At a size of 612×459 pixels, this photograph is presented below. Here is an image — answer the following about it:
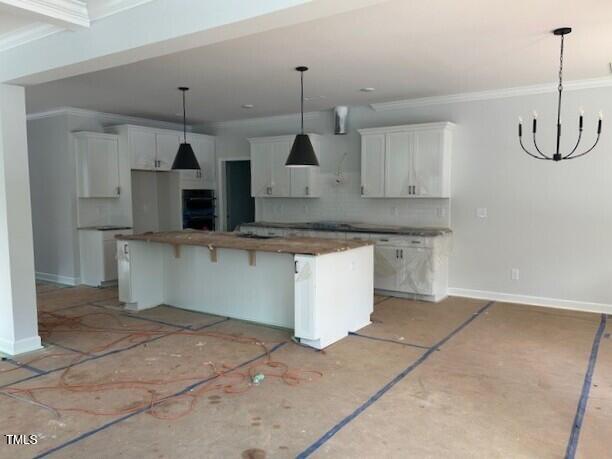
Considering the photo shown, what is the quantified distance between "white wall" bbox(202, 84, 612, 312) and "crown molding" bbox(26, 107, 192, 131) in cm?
362

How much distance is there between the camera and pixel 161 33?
115 inches

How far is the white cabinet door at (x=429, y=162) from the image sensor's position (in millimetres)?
6012

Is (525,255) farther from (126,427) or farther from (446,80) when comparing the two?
A: (126,427)

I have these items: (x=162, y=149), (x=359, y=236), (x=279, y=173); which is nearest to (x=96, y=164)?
(x=162, y=149)

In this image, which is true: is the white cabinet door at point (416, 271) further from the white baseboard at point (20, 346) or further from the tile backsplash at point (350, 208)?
the white baseboard at point (20, 346)

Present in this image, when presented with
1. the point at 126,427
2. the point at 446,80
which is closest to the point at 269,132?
the point at 446,80

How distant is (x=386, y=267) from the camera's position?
6.19 metres

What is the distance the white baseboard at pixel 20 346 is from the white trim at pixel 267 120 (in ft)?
15.8

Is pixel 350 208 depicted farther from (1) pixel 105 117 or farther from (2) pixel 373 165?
(1) pixel 105 117

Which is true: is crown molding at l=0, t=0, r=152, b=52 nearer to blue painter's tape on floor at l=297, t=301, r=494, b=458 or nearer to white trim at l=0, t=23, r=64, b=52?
white trim at l=0, t=23, r=64, b=52

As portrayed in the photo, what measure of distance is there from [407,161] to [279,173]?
210 centimetres

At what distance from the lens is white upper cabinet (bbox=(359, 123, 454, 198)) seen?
19.8 feet

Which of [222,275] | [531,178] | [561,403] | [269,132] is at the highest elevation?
[269,132]

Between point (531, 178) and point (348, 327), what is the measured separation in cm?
296
